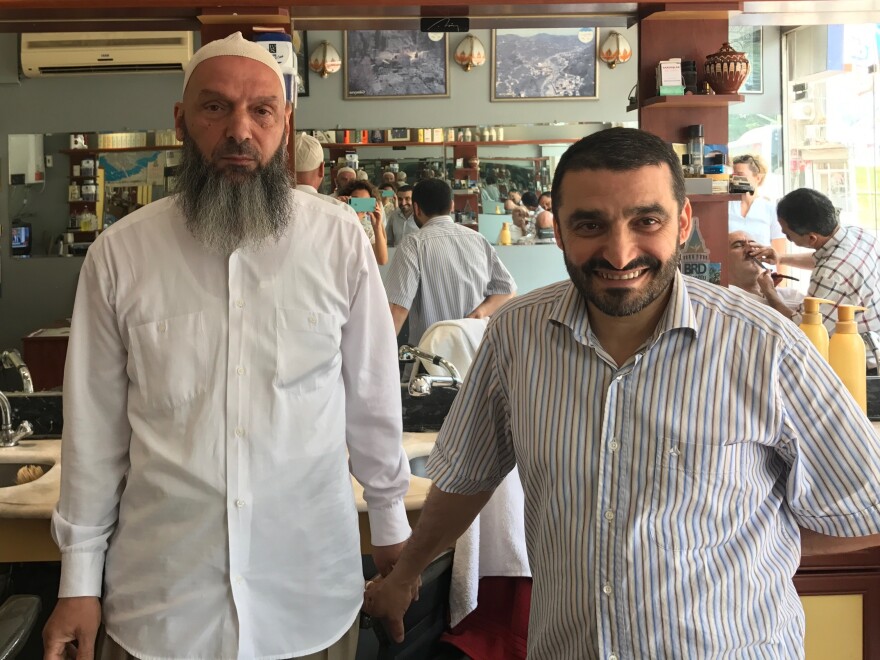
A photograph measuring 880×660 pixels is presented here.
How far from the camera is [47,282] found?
258cm

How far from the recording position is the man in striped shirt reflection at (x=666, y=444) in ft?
3.81

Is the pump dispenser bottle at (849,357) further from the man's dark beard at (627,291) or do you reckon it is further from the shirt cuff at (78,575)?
the shirt cuff at (78,575)

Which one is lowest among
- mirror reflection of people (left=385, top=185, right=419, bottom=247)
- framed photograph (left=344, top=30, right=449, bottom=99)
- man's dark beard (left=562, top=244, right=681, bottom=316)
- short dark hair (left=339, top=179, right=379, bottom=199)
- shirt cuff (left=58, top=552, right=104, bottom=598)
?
shirt cuff (left=58, top=552, right=104, bottom=598)

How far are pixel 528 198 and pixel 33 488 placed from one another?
1.58m

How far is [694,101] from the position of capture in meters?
2.82

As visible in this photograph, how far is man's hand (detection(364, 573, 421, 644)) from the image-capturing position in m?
1.59

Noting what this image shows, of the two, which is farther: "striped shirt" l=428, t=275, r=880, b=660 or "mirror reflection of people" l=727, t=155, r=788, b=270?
"mirror reflection of people" l=727, t=155, r=788, b=270

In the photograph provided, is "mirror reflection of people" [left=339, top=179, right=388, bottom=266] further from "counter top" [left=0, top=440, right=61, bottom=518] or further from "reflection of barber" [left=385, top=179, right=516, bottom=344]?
"counter top" [left=0, top=440, right=61, bottom=518]

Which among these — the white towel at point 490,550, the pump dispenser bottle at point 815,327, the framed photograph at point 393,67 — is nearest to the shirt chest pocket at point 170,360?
the white towel at point 490,550

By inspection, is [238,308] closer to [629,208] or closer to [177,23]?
[629,208]

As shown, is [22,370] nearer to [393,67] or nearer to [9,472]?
[9,472]

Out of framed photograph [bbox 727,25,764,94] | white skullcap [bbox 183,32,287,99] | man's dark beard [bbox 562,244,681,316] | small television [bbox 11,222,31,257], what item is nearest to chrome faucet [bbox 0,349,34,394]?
small television [bbox 11,222,31,257]

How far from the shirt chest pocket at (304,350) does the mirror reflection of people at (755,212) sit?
5.65 feet

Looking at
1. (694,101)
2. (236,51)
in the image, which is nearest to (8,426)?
(236,51)
